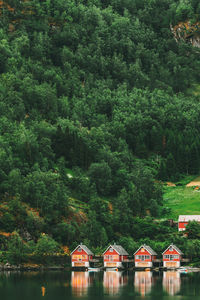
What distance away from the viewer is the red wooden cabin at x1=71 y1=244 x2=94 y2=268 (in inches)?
6265

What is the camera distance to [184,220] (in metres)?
183

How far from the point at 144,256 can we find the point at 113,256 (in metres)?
7.33


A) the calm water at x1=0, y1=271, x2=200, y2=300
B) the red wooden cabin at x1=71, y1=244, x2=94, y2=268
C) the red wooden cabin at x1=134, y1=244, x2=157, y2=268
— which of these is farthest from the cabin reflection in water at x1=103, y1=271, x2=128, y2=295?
the red wooden cabin at x1=134, y1=244, x2=157, y2=268

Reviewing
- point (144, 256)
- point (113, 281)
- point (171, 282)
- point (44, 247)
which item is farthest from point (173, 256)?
point (171, 282)

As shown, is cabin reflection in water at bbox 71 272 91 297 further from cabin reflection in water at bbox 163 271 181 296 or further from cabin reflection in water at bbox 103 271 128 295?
cabin reflection in water at bbox 163 271 181 296

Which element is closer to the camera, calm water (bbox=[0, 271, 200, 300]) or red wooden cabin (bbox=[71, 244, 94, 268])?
calm water (bbox=[0, 271, 200, 300])

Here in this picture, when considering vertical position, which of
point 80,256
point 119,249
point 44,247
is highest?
point 44,247

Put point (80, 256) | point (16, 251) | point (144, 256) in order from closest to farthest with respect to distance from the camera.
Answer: point (16, 251) → point (144, 256) → point (80, 256)

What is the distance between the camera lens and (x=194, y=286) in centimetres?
11950

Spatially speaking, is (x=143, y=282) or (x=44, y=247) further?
(x=44, y=247)

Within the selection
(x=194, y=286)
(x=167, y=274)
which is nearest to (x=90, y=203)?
(x=167, y=274)

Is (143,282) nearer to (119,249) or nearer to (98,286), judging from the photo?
(98,286)

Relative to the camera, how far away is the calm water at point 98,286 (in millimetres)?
107875

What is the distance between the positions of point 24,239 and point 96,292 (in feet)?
179
